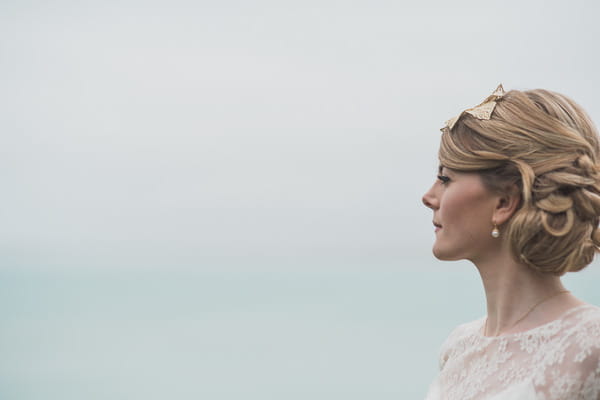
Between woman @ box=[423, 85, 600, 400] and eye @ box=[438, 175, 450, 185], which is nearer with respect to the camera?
woman @ box=[423, 85, 600, 400]

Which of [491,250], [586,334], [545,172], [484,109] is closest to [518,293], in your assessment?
[491,250]

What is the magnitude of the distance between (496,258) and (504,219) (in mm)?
141

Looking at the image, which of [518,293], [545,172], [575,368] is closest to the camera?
[575,368]

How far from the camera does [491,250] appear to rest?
83.7 inches

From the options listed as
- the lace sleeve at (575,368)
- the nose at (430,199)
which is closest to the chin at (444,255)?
the nose at (430,199)

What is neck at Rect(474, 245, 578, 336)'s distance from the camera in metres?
2.06

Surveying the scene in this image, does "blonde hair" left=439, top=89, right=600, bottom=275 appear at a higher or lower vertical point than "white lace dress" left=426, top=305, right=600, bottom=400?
higher

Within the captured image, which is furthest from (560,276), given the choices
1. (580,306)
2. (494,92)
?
(494,92)

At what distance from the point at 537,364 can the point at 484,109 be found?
0.74m

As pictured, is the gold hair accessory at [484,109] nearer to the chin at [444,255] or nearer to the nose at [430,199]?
the nose at [430,199]

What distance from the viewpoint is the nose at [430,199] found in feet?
7.19

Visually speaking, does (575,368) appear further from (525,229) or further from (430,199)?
(430,199)

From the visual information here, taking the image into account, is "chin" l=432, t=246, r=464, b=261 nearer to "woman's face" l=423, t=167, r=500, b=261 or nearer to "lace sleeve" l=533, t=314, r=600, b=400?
"woman's face" l=423, t=167, r=500, b=261

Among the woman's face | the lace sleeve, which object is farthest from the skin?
the lace sleeve
